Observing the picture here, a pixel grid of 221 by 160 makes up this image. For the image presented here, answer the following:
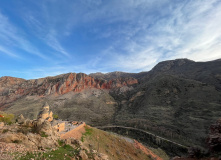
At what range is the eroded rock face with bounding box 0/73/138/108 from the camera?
9375cm

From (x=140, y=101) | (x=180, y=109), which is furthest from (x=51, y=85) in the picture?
(x=180, y=109)

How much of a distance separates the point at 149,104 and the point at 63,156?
5501cm

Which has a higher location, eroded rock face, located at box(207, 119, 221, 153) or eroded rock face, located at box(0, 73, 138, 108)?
eroded rock face, located at box(0, 73, 138, 108)

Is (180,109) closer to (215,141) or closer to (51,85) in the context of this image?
(215,141)

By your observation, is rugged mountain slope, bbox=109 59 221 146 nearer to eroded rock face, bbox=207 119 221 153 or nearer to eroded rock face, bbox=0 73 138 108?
eroded rock face, bbox=207 119 221 153

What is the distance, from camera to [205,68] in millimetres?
83375

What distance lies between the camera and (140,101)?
230 ft

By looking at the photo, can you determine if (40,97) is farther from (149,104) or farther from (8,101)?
(149,104)

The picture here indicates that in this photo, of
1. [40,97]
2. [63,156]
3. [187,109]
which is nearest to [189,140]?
[187,109]

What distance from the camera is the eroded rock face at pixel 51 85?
308 feet

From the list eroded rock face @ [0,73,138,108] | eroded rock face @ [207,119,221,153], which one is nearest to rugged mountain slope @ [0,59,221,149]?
eroded rock face @ [0,73,138,108]

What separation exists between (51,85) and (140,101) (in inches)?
2926

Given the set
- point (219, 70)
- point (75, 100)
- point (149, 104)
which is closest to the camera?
point (149, 104)

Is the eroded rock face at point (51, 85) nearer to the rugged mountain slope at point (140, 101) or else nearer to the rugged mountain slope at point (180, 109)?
the rugged mountain slope at point (140, 101)
